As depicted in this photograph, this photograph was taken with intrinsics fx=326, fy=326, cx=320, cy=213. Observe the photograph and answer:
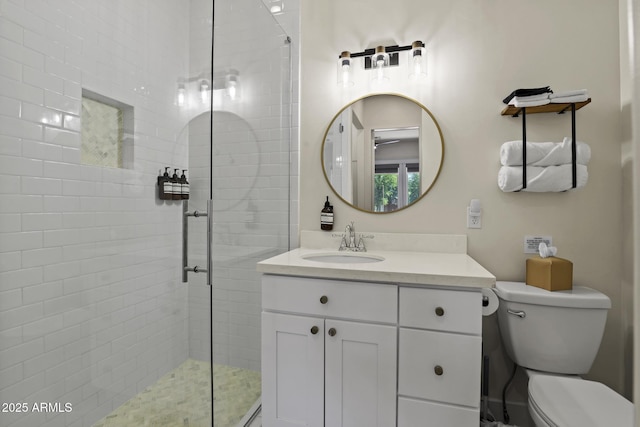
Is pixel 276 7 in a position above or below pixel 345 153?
above

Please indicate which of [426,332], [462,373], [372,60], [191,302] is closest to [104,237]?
[191,302]

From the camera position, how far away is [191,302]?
142 cm

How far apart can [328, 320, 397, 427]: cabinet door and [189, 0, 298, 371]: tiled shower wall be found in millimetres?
454

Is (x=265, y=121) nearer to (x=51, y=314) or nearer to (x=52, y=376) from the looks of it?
(x=51, y=314)

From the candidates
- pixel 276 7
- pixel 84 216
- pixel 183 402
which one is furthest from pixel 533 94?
pixel 183 402

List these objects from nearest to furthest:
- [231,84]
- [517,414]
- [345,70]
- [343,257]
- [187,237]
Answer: [187,237] → [231,84] → [517,414] → [343,257] → [345,70]

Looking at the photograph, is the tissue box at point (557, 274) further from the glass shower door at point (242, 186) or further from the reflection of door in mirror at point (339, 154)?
the glass shower door at point (242, 186)

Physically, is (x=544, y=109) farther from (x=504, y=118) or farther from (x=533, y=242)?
(x=533, y=242)

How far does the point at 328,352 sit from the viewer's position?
4.69 ft

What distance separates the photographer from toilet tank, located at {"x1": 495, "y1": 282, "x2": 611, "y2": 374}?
56.7 inches

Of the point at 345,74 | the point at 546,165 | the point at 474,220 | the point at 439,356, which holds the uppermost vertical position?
the point at 345,74

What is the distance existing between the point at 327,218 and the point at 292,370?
2.95ft

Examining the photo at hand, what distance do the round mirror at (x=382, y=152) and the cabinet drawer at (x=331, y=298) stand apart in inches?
27.6

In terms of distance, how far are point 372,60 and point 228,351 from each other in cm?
178
